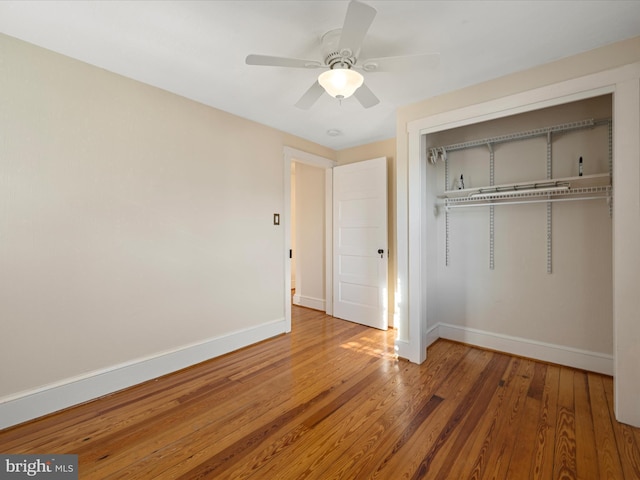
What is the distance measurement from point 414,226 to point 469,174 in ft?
3.40

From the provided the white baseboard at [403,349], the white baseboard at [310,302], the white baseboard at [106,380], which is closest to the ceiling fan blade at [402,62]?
the white baseboard at [403,349]

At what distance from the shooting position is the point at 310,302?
15.8 feet

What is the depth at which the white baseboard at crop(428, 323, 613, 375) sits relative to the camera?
2.51m

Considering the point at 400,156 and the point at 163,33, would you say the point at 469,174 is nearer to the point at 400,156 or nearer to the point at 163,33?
the point at 400,156

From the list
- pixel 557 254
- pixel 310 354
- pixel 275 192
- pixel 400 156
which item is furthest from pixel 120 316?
pixel 557 254

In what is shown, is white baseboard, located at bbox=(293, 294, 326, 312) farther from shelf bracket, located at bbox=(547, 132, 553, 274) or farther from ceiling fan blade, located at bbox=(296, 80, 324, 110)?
ceiling fan blade, located at bbox=(296, 80, 324, 110)

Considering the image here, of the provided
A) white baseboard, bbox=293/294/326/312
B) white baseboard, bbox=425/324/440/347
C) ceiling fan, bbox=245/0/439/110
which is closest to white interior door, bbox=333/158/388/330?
white baseboard, bbox=293/294/326/312

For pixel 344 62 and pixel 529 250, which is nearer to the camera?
pixel 344 62

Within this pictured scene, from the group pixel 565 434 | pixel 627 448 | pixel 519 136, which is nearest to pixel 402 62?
pixel 519 136

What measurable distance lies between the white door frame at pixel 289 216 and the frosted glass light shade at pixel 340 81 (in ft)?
6.08

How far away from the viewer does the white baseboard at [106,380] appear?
6.18 ft

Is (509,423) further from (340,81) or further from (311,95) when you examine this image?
(311,95)

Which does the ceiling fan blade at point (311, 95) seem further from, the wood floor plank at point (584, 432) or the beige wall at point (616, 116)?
the wood floor plank at point (584, 432)

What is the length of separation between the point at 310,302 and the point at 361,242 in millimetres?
1487
